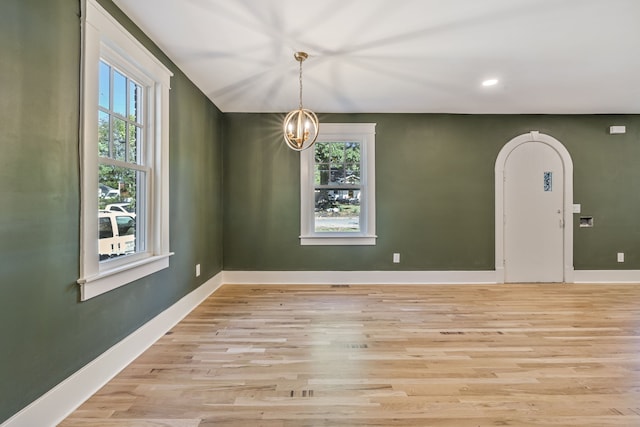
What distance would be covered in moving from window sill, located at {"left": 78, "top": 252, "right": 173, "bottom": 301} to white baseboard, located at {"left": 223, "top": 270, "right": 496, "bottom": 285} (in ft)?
5.97

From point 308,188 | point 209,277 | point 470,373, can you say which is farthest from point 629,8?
point 209,277

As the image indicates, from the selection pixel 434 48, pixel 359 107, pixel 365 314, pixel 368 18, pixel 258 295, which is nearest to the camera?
pixel 368 18

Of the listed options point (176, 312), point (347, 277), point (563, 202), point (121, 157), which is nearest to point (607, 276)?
point (563, 202)

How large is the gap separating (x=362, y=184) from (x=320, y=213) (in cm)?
71

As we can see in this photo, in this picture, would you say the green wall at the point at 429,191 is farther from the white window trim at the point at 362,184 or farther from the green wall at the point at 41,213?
the green wall at the point at 41,213

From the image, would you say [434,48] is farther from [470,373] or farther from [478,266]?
[478,266]

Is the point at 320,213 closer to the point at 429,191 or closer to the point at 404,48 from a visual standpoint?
the point at 429,191

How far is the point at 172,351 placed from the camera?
7.94ft

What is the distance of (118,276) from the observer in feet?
6.93

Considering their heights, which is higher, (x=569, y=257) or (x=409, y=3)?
(x=409, y=3)

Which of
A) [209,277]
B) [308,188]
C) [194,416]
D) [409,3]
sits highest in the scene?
[409,3]

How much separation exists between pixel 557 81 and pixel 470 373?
3031 mm

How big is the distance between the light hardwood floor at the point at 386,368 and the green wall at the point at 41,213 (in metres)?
0.35

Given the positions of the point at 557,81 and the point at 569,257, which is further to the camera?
the point at 569,257
